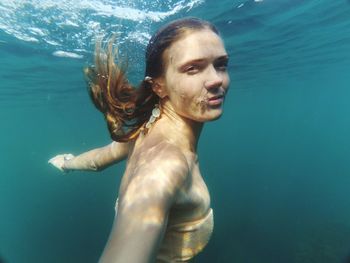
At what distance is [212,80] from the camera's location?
115 inches

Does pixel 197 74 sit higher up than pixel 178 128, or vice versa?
pixel 197 74

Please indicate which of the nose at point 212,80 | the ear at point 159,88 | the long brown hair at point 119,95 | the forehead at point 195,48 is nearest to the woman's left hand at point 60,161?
the long brown hair at point 119,95

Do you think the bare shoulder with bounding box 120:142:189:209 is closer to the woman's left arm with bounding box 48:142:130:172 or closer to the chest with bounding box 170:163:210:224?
the chest with bounding box 170:163:210:224

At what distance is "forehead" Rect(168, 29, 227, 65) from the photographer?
2.92 metres

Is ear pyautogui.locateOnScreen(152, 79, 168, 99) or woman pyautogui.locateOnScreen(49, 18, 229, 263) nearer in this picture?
woman pyautogui.locateOnScreen(49, 18, 229, 263)

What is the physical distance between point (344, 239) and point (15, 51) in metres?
18.8

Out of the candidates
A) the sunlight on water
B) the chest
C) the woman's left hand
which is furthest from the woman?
the sunlight on water

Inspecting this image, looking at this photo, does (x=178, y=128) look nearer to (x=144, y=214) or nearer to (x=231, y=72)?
(x=144, y=214)

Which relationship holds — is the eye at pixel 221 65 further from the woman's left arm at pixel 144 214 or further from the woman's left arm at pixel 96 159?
the woman's left arm at pixel 96 159

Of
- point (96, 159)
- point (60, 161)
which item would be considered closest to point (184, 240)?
point (96, 159)

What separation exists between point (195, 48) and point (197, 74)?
23 cm

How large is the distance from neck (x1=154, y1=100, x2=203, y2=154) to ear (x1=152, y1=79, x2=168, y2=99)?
0.09 meters

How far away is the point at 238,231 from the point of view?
17688 millimetres

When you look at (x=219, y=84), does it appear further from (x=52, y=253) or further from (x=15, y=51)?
(x=52, y=253)
